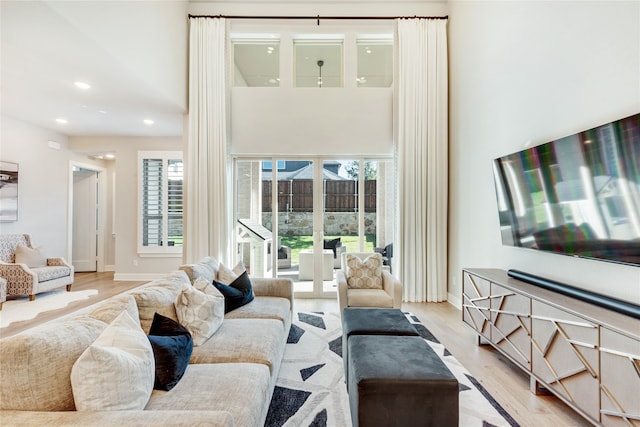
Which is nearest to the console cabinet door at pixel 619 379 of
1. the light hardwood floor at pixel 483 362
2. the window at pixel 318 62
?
the light hardwood floor at pixel 483 362

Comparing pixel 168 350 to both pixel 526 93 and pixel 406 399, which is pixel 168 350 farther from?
pixel 526 93

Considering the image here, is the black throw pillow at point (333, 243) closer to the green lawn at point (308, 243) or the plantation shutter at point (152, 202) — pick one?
the green lawn at point (308, 243)

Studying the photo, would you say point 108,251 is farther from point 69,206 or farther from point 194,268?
point 194,268

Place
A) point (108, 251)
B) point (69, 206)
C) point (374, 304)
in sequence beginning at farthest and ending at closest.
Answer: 1. point (108, 251)
2. point (69, 206)
3. point (374, 304)

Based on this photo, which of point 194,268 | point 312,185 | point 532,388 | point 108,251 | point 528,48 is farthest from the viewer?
point 108,251

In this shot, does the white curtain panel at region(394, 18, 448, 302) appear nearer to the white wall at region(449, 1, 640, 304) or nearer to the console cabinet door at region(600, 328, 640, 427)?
the white wall at region(449, 1, 640, 304)

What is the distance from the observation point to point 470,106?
156 inches

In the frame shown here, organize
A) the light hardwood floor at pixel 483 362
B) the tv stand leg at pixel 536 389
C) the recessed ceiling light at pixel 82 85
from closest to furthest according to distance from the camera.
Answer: the light hardwood floor at pixel 483 362 < the tv stand leg at pixel 536 389 < the recessed ceiling light at pixel 82 85

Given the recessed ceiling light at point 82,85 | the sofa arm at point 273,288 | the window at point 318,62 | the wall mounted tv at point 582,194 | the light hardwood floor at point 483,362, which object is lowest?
the light hardwood floor at point 483,362

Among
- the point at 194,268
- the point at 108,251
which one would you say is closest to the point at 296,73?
the point at 194,268

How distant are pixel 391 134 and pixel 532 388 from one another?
3634 millimetres

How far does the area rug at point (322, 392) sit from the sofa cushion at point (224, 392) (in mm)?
419

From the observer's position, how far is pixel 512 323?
2.37m

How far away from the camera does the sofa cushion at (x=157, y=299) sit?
1816 millimetres
